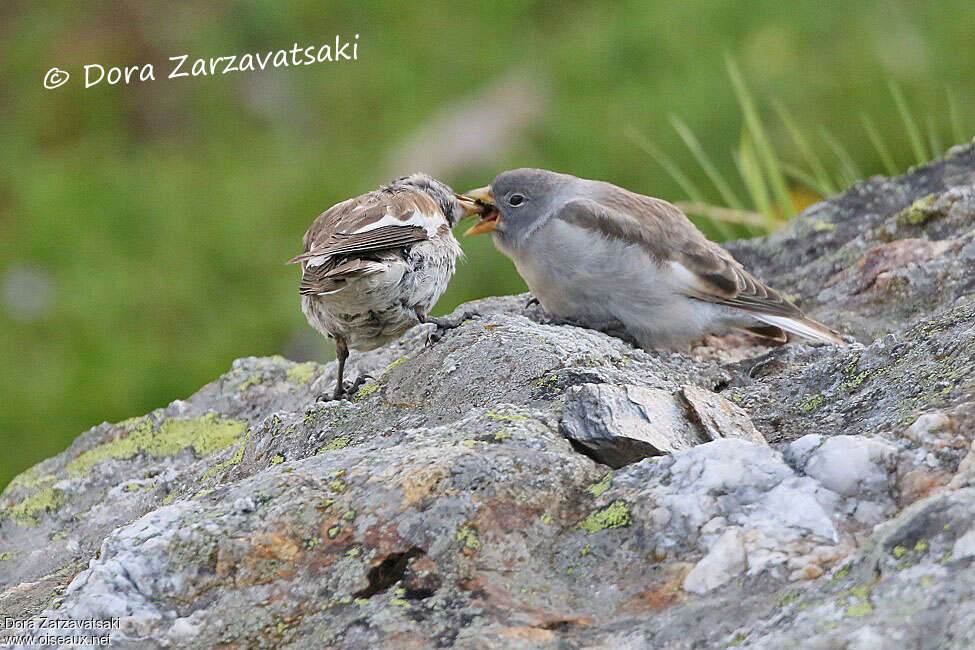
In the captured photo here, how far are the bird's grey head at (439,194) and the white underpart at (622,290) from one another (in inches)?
27.6

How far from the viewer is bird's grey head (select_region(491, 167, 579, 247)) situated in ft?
16.5

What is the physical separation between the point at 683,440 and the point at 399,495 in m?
0.74

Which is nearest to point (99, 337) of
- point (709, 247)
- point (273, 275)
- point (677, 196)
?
point (273, 275)

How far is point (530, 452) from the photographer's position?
2680 millimetres

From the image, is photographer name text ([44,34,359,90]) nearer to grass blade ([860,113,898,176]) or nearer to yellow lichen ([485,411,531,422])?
grass blade ([860,113,898,176])

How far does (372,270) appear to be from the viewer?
436 centimetres

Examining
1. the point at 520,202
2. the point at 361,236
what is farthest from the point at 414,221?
the point at 520,202

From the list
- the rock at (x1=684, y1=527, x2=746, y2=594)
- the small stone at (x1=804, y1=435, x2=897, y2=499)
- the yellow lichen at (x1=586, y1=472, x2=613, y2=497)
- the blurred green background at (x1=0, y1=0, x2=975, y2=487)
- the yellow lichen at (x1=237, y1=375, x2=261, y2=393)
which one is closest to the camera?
the rock at (x1=684, y1=527, x2=746, y2=594)

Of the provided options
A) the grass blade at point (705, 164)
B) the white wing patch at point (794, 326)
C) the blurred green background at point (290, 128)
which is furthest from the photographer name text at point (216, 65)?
the white wing patch at point (794, 326)

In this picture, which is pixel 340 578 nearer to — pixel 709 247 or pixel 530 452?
pixel 530 452

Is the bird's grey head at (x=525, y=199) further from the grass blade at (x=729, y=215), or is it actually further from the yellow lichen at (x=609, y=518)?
the yellow lichen at (x=609, y=518)

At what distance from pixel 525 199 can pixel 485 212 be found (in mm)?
286

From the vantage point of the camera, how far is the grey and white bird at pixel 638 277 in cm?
468

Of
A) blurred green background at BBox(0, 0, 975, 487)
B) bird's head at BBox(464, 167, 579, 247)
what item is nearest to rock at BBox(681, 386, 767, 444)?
bird's head at BBox(464, 167, 579, 247)
